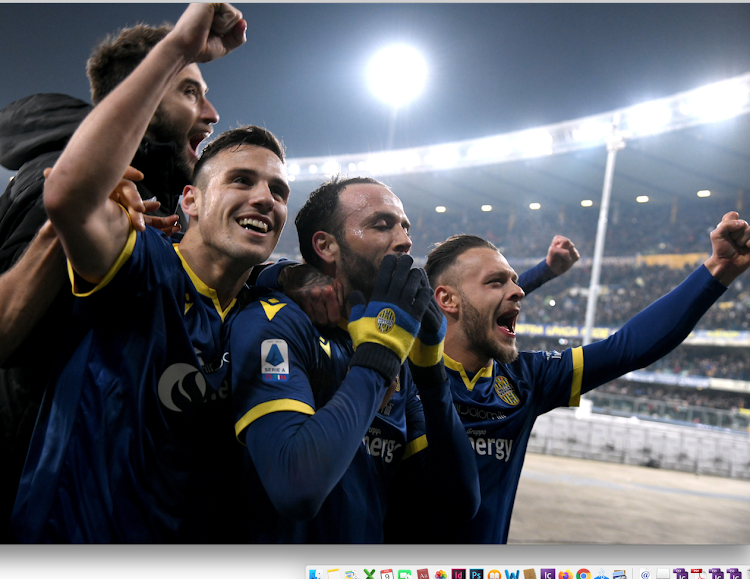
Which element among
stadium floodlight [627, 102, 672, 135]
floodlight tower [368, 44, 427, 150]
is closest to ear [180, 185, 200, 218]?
floodlight tower [368, 44, 427, 150]

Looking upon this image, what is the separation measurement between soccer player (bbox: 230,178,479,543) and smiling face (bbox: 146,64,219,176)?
37 centimetres

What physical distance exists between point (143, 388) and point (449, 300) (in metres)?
0.99

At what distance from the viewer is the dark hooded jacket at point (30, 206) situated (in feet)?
3.60

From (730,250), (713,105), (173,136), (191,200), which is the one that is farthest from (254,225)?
(713,105)

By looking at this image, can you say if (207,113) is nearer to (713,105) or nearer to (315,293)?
(315,293)

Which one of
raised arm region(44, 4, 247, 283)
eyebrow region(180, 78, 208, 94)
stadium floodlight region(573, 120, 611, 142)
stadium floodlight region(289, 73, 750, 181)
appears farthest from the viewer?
stadium floodlight region(573, 120, 611, 142)

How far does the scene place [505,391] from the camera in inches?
65.6

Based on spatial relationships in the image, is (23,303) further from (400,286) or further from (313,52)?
(313,52)

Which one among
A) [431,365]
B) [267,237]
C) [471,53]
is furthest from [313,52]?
[431,365]

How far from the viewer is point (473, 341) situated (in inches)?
65.0

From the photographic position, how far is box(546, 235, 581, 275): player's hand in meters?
1.84

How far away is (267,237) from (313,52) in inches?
49.4

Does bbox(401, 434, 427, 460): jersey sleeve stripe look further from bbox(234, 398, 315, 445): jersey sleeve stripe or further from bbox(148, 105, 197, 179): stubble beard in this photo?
bbox(148, 105, 197, 179): stubble beard

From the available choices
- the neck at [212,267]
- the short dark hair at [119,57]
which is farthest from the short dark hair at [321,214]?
the short dark hair at [119,57]
